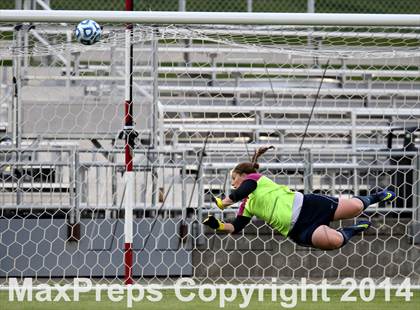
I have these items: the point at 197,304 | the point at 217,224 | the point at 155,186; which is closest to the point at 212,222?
the point at 217,224

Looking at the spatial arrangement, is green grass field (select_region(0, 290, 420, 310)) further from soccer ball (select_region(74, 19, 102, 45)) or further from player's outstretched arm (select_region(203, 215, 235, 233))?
soccer ball (select_region(74, 19, 102, 45))

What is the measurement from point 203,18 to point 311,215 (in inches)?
59.9

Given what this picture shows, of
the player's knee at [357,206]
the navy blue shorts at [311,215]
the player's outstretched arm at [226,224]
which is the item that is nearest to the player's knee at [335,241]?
the navy blue shorts at [311,215]

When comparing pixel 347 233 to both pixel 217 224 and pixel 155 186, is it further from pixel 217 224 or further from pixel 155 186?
pixel 155 186

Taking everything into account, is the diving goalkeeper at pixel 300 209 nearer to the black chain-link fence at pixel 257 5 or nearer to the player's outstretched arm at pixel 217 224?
the player's outstretched arm at pixel 217 224

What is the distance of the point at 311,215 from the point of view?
271 inches

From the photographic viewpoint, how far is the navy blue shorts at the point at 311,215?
6.86m

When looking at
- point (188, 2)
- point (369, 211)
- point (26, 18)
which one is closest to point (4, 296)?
point (26, 18)

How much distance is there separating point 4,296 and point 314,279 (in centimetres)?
295

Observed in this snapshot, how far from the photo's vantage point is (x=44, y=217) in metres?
8.46


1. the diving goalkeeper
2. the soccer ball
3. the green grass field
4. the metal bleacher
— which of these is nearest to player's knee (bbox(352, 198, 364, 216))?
the diving goalkeeper

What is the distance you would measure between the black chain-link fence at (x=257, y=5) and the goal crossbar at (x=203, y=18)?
8376 mm

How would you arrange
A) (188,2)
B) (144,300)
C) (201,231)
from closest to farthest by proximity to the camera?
(144,300) < (201,231) < (188,2)

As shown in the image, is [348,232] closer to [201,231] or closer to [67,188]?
[201,231]
